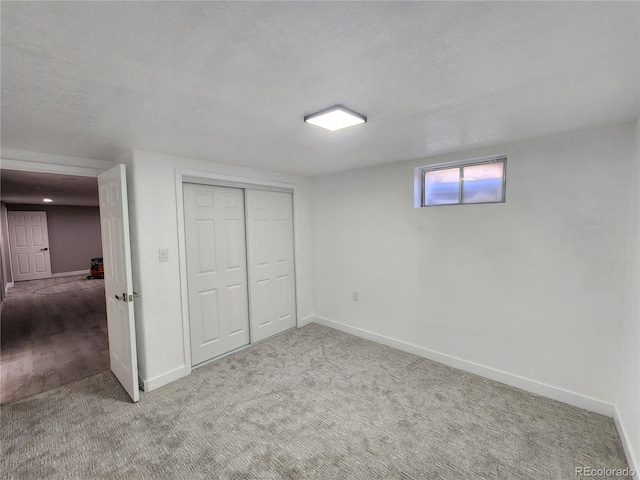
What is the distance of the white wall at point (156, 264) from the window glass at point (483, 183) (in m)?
2.72

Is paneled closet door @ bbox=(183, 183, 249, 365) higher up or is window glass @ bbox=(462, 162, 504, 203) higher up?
window glass @ bbox=(462, 162, 504, 203)

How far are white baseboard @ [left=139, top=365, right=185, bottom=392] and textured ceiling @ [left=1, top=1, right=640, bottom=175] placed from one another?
83.5 inches

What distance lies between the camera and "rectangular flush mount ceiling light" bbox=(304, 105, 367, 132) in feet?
5.47

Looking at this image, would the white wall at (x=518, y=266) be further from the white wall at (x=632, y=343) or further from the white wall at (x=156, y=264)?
the white wall at (x=156, y=264)

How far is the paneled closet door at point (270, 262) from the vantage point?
141 inches

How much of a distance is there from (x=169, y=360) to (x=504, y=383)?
318 cm

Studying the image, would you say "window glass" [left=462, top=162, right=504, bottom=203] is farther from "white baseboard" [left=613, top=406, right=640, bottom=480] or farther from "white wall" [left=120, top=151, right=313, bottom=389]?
"white wall" [left=120, top=151, right=313, bottom=389]

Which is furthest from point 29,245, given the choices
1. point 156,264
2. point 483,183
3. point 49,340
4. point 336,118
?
point 483,183

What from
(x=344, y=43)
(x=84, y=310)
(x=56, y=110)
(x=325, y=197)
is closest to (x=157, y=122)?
(x=56, y=110)

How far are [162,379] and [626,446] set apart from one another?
3568mm

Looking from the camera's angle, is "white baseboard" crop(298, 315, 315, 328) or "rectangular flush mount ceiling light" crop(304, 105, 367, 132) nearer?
"rectangular flush mount ceiling light" crop(304, 105, 367, 132)

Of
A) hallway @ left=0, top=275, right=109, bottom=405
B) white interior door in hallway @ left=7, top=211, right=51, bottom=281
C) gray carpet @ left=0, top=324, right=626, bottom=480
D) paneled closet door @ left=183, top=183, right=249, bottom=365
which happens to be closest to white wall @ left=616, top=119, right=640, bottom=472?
gray carpet @ left=0, top=324, right=626, bottom=480

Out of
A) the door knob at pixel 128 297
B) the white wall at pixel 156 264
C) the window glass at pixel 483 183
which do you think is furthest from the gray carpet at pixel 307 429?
the window glass at pixel 483 183

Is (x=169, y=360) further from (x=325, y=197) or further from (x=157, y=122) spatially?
(x=325, y=197)
